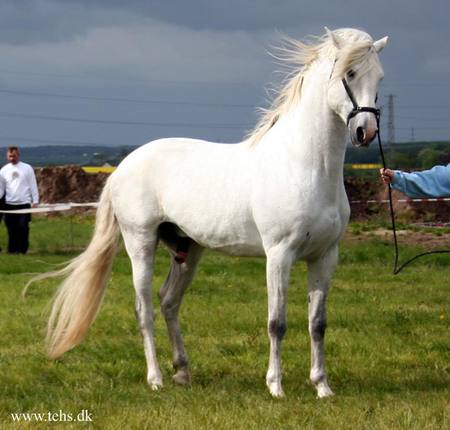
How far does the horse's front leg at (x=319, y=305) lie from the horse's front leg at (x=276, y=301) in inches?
9.5

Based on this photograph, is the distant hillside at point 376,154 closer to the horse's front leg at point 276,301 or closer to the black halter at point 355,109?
the black halter at point 355,109

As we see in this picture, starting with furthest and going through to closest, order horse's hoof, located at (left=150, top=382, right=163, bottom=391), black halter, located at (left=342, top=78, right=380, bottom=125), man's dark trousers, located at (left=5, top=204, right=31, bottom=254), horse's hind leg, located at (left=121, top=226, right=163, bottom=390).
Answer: man's dark trousers, located at (left=5, top=204, right=31, bottom=254)
horse's hind leg, located at (left=121, top=226, right=163, bottom=390)
horse's hoof, located at (left=150, top=382, right=163, bottom=391)
black halter, located at (left=342, top=78, right=380, bottom=125)

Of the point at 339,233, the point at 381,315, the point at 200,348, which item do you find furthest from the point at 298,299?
the point at 339,233

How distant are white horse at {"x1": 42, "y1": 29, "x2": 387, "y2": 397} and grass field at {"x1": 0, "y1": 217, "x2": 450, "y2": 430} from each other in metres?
0.34

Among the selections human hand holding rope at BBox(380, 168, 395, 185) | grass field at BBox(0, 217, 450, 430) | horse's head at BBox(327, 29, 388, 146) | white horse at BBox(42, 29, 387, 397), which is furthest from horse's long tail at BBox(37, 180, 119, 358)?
human hand holding rope at BBox(380, 168, 395, 185)

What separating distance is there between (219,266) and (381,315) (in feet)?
16.3

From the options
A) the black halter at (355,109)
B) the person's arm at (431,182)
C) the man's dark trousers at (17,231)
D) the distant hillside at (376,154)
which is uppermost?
the black halter at (355,109)

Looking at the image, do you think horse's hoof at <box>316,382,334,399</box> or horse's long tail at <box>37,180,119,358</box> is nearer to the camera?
horse's hoof at <box>316,382,334,399</box>

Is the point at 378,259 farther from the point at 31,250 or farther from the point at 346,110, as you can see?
the point at 346,110

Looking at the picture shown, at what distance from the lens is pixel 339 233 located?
7.28m

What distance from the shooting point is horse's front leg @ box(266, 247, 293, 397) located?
23.6 ft

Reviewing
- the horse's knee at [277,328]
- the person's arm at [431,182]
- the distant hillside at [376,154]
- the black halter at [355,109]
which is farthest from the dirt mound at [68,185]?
the person's arm at [431,182]

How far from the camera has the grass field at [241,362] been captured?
261 inches

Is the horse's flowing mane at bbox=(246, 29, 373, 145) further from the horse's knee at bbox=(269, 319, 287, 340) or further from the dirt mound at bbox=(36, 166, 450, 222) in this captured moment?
the dirt mound at bbox=(36, 166, 450, 222)
